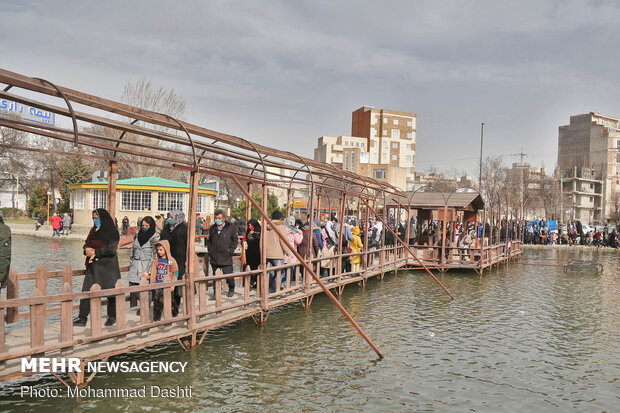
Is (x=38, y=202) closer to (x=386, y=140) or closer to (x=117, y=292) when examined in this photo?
(x=117, y=292)

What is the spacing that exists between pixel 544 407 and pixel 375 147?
86332mm

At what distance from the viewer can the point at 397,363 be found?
9.11 m

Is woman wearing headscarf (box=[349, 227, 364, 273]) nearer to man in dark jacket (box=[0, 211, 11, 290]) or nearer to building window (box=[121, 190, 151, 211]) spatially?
man in dark jacket (box=[0, 211, 11, 290])

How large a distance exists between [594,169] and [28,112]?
344 feet

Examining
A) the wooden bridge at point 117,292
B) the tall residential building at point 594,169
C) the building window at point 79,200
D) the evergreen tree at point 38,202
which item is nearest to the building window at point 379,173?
the tall residential building at point 594,169

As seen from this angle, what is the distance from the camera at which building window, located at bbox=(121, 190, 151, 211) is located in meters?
35.3

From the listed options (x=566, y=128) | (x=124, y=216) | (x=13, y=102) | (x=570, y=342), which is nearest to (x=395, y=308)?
(x=570, y=342)

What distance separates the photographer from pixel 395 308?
45.5ft

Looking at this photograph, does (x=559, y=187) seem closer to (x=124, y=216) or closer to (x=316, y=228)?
(x=124, y=216)

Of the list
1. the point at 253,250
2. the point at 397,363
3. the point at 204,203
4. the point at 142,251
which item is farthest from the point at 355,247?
the point at 204,203

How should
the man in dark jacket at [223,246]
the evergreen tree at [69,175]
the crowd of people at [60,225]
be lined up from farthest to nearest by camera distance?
1. the evergreen tree at [69,175]
2. the crowd of people at [60,225]
3. the man in dark jacket at [223,246]

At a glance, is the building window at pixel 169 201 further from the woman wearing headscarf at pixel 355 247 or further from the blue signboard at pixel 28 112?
the blue signboard at pixel 28 112

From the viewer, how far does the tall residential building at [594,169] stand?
9100 cm

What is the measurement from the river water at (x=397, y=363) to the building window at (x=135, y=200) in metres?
24.1
